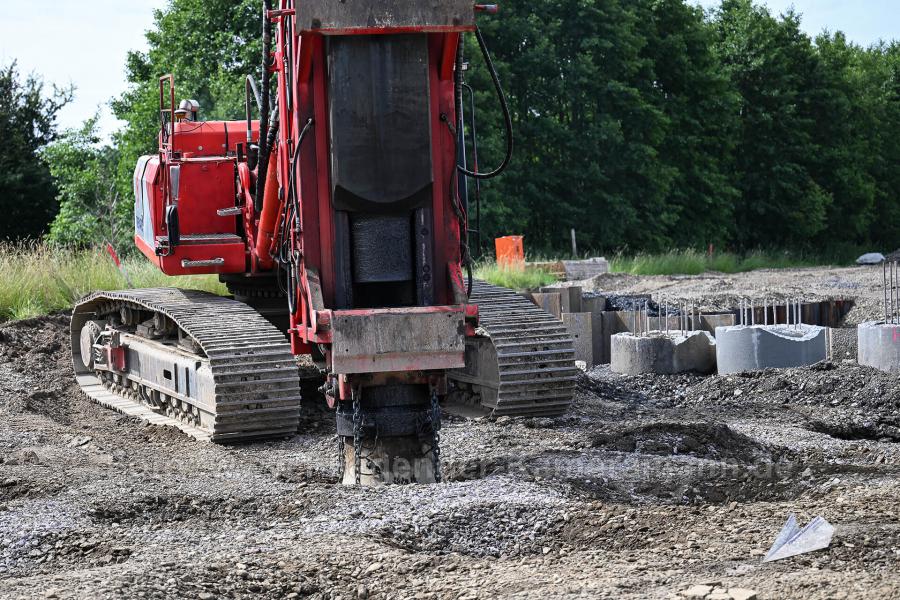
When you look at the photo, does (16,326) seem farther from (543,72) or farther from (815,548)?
(543,72)

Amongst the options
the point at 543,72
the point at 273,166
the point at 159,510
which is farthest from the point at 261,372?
the point at 543,72

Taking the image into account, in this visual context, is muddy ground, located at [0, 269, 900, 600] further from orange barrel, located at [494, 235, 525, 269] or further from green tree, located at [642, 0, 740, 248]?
green tree, located at [642, 0, 740, 248]

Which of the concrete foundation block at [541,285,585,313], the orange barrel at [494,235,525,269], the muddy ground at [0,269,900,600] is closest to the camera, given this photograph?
the muddy ground at [0,269,900,600]

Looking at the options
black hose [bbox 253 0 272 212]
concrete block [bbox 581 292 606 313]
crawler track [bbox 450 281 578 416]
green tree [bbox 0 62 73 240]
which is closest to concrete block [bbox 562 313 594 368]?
concrete block [bbox 581 292 606 313]

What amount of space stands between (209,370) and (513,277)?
11.8 m

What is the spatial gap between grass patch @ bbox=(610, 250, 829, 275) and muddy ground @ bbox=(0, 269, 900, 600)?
1881 centimetres

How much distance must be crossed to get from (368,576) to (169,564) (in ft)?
2.71

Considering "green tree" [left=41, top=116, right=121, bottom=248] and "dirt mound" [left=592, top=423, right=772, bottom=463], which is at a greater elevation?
"green tree" [left=41, top=116, right=121, bottom=248]

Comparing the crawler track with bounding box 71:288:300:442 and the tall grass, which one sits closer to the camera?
the crawler track with bounding box 71:288:300:442

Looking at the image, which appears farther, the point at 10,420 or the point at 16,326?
the point at 16,326

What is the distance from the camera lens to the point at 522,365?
9016 mm

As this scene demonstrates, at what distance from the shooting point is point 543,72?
37250 millimetres

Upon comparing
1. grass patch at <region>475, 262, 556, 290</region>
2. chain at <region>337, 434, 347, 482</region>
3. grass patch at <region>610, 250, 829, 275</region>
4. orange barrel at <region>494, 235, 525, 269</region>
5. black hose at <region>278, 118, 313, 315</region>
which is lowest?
grass patch at <region>610, 250, 829, 275</region>

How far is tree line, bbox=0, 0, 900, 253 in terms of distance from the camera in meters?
32.6
